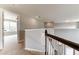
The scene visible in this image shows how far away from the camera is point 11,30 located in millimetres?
981

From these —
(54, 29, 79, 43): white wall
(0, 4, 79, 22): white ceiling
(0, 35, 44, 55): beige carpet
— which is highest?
(0, 4, 79, 22): white ceiling

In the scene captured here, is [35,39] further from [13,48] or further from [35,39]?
[13,48]

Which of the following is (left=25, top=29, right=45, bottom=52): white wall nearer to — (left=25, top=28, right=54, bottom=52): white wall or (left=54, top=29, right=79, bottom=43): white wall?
(left=25, top=28, right=54, bottom=52): white wall

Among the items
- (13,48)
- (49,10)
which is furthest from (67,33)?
(13,48)

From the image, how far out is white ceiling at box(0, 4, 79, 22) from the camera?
939 mm

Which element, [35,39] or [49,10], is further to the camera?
[35,39]

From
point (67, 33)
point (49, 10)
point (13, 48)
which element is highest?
point (49, 10)

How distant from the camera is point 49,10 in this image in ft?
3.22

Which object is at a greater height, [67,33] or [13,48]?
[67,33]

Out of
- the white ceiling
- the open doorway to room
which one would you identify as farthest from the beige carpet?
the white ceiling

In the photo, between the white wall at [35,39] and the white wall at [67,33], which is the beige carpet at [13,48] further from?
the white wall at [67,33]

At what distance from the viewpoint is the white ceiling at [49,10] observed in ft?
3.08

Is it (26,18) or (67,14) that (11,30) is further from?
(67,14)
